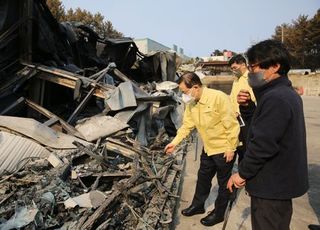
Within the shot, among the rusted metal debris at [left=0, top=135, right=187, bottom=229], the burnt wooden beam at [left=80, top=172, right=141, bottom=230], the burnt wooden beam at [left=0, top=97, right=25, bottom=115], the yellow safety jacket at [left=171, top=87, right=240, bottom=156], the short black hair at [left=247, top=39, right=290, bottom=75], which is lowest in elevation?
the rusted metal debris at [left=0, top=135, right=187, bottom=229]

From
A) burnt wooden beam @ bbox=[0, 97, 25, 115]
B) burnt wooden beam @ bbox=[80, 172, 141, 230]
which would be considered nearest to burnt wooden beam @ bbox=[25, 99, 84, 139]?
burnt wooden beam @ bbox=[0, 97, 25, 115]

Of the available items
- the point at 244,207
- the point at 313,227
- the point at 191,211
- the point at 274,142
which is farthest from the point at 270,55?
the point at 244,207

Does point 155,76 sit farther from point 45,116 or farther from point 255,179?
point 255,179

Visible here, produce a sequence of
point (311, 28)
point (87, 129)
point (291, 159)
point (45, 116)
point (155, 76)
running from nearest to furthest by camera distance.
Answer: point (291, 159), point (87, 129), point (45, 116), point (155, 76), point (311, 28)

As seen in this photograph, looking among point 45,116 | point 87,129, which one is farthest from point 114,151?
point 45,116

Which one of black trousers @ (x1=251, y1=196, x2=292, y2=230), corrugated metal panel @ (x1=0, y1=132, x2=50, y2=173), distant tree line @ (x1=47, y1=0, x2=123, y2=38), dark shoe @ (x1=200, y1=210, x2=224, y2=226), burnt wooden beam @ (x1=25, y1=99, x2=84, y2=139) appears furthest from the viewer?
distant tree line @ (x1=47, y1=0, x2=123, y2=38)

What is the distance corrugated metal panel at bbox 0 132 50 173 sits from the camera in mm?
5027

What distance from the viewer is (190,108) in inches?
161

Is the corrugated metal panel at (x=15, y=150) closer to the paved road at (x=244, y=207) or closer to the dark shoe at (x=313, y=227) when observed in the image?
the paved road at (x=244, y=207)

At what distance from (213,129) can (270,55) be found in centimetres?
156

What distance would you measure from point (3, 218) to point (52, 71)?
15.8 ft

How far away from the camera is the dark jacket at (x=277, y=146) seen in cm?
230

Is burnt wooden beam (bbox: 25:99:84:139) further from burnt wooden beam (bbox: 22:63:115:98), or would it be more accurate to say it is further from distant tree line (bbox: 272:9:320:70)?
distant tree line (bbox: 272:9:320:70)

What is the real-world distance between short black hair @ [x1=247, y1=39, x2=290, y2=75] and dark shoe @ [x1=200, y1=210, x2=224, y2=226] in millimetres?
2180
